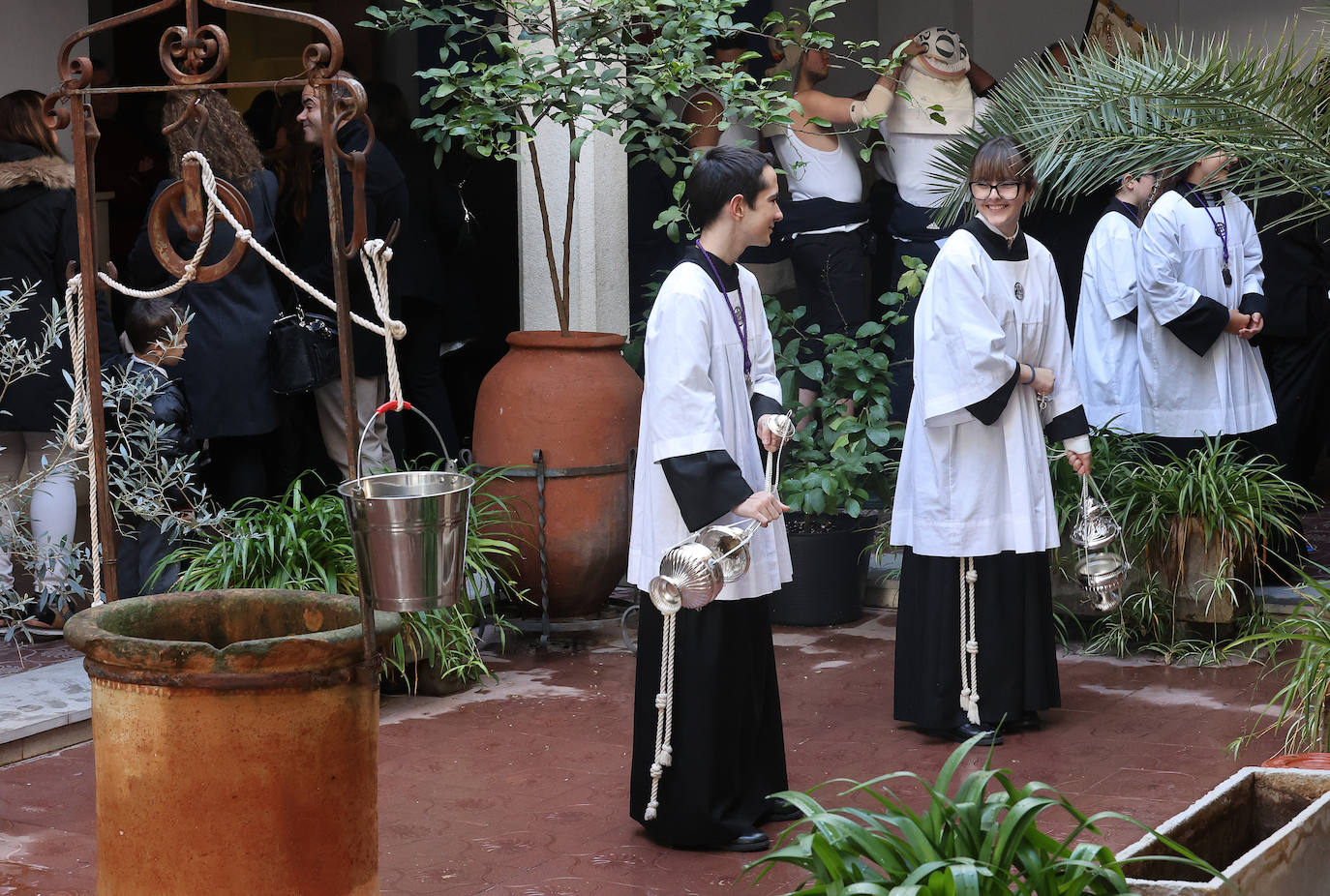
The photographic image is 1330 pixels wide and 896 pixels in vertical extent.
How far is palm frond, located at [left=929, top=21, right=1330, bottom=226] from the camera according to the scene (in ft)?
16.2

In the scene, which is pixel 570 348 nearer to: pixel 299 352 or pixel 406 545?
pixel 299 352

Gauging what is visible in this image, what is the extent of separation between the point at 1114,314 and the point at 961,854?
5.22m

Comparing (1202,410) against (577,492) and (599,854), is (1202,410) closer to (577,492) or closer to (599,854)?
(577,492)

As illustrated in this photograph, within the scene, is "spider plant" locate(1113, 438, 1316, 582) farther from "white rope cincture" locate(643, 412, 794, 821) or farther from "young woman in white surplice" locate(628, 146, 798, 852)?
"white rope cincture" locate(643, 412, 794, 821)

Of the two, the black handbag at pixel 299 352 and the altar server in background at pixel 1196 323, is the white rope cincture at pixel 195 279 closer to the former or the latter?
the black handbag at pixel 299 352

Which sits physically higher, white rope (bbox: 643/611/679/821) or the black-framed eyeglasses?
the black-framed eyeglasses

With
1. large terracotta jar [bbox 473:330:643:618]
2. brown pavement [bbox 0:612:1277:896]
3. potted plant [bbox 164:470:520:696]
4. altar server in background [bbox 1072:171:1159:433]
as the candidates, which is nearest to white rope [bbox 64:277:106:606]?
brown pavement [bbox 0:612:1277:896]

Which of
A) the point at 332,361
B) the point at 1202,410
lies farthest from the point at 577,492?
the point at 1202,410

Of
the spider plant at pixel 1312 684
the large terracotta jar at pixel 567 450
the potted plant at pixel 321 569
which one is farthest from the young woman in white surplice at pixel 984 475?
the potted plant at pixel 321 569

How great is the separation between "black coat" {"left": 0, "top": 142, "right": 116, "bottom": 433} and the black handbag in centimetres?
67

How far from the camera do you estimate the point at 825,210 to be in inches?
335

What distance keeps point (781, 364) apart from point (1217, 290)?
6.56 feet

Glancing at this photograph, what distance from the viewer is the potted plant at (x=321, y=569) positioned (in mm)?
5738

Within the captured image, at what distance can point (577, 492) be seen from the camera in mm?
6742
